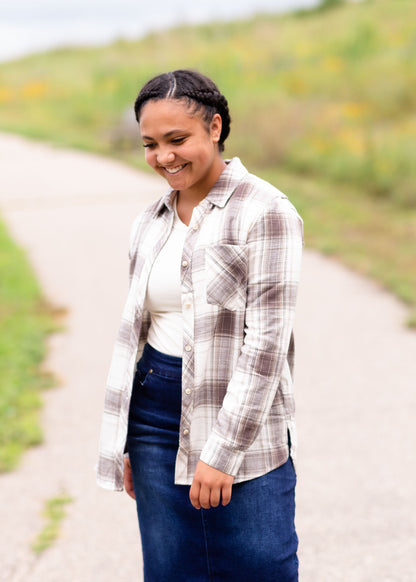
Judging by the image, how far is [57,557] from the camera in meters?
2.97

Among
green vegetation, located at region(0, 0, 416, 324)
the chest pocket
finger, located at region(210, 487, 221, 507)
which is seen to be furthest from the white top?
green vegetation, located at region(0, 0, 416, 324)

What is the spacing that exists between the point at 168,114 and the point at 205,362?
1.87ft

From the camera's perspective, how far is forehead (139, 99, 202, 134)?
5.57 feet

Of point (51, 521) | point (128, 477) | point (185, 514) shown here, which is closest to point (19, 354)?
point (51, 521)

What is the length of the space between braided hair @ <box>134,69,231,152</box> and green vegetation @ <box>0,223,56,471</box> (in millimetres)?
2511

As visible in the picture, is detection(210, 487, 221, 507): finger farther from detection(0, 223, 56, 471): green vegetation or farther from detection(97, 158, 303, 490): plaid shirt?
detection(0, 223, 56, 471): green vegetation

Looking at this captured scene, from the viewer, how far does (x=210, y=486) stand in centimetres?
166

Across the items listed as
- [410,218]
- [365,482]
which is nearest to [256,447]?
[365,482]

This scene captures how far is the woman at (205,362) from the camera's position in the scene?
1.64 meters

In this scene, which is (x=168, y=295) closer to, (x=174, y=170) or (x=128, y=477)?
(x=174, y=170)

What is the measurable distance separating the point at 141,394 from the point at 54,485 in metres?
1.89

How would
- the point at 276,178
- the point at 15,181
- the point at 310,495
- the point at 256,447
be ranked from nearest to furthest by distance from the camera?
the point at 256,447 < the point at 310,495 < the point at 276,178 < the point at 15,181

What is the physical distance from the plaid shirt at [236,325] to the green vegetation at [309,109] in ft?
15.2

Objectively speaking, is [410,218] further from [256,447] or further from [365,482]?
[256,447]
